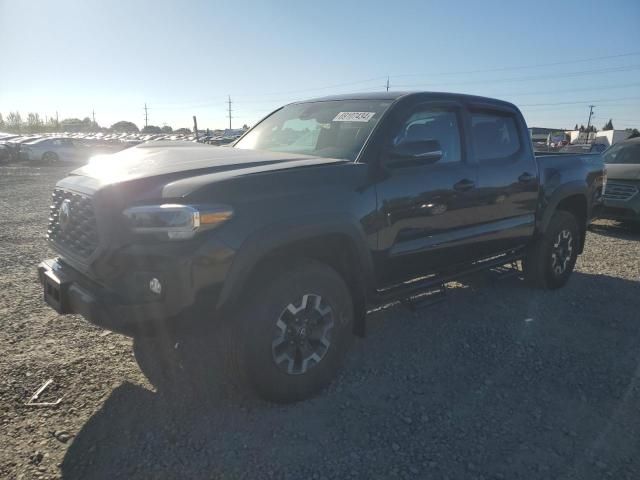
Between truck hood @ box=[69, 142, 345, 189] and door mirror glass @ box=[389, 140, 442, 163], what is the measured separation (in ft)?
1.43

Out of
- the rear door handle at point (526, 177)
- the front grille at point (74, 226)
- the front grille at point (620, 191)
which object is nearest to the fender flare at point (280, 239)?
the front grille at point (74, 226)

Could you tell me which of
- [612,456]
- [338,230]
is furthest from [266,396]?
[612,456]

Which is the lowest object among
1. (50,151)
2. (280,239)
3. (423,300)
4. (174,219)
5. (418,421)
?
(418,421)

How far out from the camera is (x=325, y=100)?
404cm

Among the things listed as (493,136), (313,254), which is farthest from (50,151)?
(313,254)

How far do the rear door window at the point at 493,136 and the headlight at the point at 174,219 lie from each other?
2515 mm

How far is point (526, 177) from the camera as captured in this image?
4.44 m

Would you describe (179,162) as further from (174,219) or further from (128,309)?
(128,309)

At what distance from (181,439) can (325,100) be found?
285cm

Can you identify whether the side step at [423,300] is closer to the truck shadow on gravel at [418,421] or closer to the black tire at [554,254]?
the truck shadow on gravel at [418,421]

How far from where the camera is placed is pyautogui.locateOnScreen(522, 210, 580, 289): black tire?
16.3 ft

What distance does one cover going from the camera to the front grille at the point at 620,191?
27.0 feet

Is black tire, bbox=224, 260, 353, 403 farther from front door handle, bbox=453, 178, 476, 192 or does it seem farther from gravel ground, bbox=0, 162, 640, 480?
front door handle, bbox=453, 178, 476, 192

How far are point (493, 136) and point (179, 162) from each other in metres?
2.88
